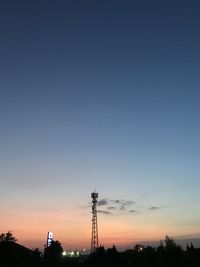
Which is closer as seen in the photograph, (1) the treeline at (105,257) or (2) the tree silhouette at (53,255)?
(1) the treeline at (105,257)

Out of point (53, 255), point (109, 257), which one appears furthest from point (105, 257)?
point (53, 255)

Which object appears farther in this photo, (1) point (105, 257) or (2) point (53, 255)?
(1) point (105, 257)

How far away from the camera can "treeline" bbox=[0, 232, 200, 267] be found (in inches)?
2195

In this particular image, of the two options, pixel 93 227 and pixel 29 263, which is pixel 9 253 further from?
pixel 93 227

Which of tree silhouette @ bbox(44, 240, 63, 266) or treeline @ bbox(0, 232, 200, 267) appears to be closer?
treeline @ bbox(0, 232, 200, 267)

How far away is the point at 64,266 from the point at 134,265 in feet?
192

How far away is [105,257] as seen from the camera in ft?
488

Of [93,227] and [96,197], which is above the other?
[96,197]

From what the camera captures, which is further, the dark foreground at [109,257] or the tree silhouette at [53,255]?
the tree silhouette at [53,255]

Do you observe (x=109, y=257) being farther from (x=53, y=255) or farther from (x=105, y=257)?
(x=53, y=255)

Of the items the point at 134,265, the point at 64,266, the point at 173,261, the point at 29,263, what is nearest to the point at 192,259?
the point at 173,261

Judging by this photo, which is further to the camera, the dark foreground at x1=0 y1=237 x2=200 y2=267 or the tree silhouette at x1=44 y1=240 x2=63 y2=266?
the tree silhouette at x1=44 y1=240 x2=63 y2=266

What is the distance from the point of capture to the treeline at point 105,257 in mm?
55750

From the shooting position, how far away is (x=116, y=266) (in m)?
146
